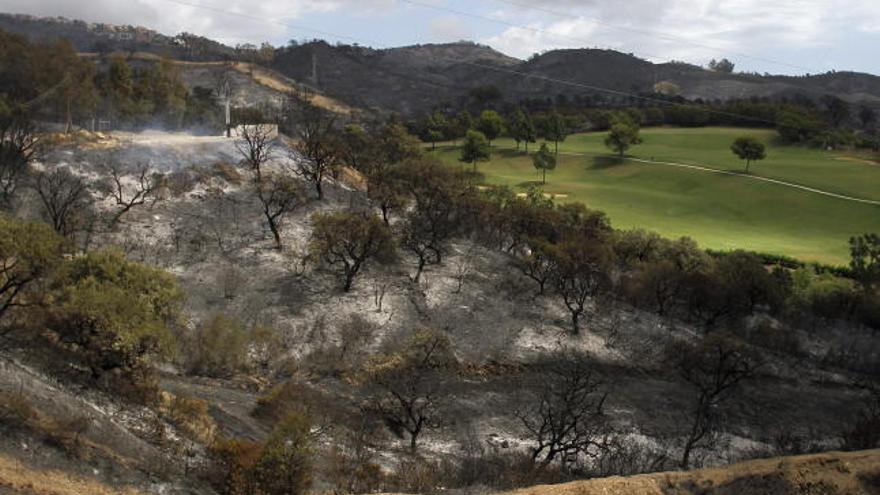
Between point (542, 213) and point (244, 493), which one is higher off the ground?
point (542, 213)

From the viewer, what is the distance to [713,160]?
368 feet

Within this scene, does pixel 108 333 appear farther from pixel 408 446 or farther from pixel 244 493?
pixel 408 446

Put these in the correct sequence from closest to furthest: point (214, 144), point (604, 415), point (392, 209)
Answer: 1. point (604, 415)
2. point (392, 209)
3. point (214, 144)

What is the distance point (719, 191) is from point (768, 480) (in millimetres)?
79169

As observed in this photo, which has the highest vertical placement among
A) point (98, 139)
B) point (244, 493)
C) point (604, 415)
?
point (98, 139)

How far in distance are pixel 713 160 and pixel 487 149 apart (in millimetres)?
35381

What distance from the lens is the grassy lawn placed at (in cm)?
7775

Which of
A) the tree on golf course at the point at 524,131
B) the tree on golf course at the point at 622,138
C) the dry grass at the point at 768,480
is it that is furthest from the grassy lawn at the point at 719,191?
the dry grass at the point at 768,480

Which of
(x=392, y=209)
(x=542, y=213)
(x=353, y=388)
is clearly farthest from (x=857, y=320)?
(x=353, y=388)

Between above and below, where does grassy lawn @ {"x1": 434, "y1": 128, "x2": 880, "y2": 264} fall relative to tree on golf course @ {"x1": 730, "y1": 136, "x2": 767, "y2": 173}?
below

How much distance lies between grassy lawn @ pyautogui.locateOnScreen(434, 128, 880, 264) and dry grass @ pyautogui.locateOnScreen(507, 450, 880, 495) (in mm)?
50324

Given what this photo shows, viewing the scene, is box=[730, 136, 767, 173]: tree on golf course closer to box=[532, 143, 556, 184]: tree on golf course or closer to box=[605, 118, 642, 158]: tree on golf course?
box=[605, 118, 642, 158]: tree on golf course

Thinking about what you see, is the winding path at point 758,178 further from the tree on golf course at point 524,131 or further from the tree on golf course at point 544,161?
the tree on golf course at point 544,161

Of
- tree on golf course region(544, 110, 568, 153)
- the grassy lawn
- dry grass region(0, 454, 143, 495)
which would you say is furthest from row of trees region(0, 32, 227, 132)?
tree on golf course region(544, 110, 568, 153)
